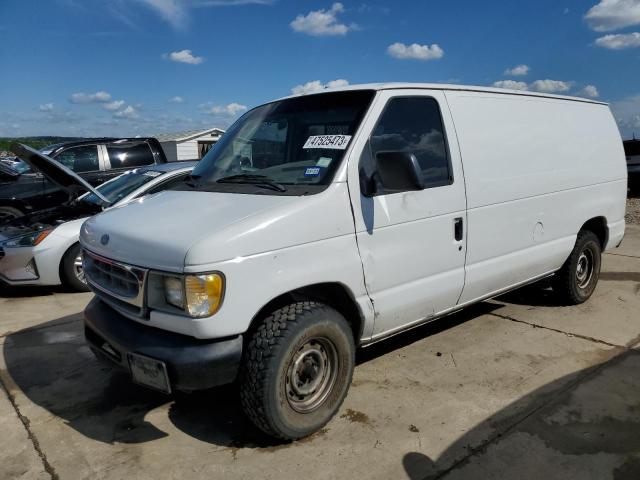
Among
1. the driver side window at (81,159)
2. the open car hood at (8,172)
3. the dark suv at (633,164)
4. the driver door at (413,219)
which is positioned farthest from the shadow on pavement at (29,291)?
the dark suv at (633,164)

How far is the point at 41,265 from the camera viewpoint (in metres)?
6.06

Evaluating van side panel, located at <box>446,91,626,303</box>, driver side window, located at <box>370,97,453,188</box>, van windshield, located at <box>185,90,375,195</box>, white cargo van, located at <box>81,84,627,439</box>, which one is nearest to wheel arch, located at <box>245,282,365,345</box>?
white cargo van, located at <box>81,84,627,439</box>

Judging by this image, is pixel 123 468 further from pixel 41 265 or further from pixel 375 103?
pixel 41 265

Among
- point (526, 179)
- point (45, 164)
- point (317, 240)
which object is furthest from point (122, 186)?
point (526, 179)

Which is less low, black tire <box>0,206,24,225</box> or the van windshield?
the van windshield

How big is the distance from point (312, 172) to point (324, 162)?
3.8 inches

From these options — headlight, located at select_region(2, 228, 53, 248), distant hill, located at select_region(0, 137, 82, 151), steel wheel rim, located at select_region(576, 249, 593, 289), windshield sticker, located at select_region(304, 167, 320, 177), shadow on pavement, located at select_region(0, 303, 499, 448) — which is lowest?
shadow on pavement, located at select_region(0, 303, 499, 448)

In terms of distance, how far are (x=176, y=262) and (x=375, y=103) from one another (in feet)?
5.44

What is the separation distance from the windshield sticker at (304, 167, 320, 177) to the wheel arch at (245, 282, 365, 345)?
0.67 meters

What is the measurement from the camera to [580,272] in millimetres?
5500

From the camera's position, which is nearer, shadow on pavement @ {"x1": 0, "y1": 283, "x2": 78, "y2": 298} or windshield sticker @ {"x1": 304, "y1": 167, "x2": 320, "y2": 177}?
windshield sticker @ {"x1": 304, "y1": 167, "x2": 320, "y2": 177}

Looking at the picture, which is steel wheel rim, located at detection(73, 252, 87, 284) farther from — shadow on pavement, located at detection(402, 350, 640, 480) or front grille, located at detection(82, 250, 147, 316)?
shadow on pavement, located at detection(402, 350, 640, 480)

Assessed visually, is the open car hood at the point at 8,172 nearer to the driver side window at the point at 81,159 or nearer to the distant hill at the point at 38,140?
the distant hill at the point at 38,140

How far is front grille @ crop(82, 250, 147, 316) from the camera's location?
2.87 m
